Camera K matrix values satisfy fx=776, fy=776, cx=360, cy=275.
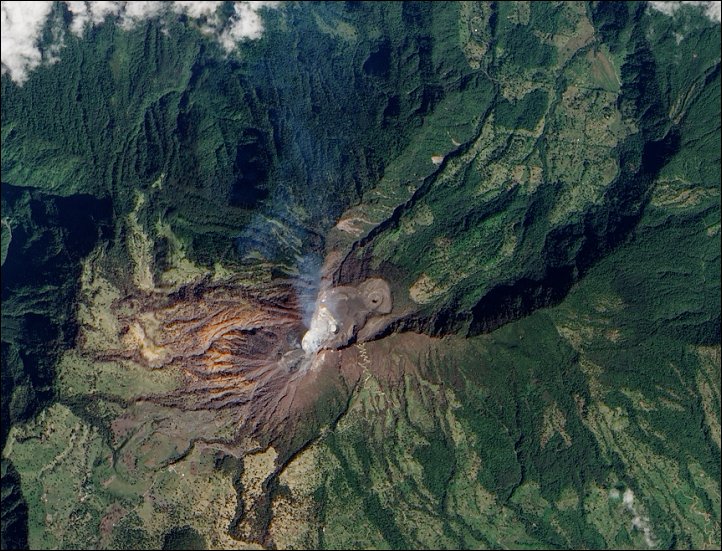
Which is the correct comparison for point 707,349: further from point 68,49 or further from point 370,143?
point 68,49

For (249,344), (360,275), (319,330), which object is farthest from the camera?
(360,275)

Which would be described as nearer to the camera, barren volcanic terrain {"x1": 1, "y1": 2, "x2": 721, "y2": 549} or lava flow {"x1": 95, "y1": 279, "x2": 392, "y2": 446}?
barren volcanic terrain {"x1": 1, "y1": 2, "x2": 721, "y2": 549}

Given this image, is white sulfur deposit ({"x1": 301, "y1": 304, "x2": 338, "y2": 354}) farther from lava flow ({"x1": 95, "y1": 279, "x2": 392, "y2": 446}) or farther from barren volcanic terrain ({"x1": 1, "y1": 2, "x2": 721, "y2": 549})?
barren volcanic terrain ({"x1": 1, "y1": 2, "x2": 721, "y2": 549})

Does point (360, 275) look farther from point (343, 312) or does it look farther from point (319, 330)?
point (319, 330)

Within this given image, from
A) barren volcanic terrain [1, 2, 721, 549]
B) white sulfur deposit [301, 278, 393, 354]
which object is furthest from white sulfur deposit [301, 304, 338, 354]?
barren volcanic terrain [1, 2, 721, 549]

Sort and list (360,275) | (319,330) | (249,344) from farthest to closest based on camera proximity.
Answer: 1. (360,275)
2. (319,330)
3. (249,344)

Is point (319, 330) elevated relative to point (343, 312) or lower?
lower

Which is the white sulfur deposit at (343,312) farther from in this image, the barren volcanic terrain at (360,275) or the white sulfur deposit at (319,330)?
the barren volcanic terrain at (360,275)

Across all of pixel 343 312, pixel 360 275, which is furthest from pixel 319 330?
pixel 360 275
